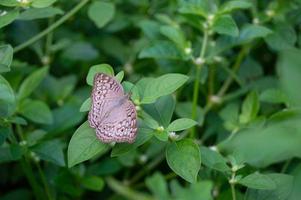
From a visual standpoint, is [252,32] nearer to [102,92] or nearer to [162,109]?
[162,109]

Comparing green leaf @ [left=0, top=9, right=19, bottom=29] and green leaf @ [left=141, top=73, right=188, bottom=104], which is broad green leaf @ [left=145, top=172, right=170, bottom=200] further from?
green leaf @ [left=0, top=9, right=19, bottom=29]

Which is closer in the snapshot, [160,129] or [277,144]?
[277,144]

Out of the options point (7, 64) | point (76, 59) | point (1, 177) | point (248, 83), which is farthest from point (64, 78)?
point (7, 64)

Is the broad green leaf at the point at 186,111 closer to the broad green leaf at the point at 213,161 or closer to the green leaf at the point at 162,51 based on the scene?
the green leaf at the point at 162,51

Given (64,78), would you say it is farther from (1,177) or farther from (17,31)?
(1,177)

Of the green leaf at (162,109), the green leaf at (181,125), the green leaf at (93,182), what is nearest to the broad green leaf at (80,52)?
the green leaf at (93,182)

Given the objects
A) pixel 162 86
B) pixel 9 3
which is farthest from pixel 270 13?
pixel 9 3
